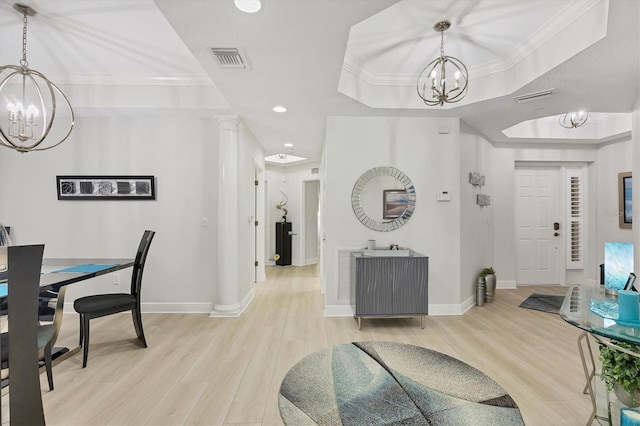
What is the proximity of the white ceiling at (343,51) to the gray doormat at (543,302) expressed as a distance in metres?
2.45

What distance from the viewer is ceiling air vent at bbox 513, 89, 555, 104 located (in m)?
3.03

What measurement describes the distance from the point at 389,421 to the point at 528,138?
15.8ft

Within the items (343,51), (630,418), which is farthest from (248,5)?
(630,418)

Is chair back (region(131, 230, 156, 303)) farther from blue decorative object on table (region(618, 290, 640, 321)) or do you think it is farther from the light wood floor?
blue decorative object on table (region(618, 290, 640, 321))

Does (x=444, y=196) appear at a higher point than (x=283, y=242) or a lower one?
higher

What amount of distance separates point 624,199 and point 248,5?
19.3 feet

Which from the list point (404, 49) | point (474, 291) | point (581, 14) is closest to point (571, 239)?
point (474, 291)

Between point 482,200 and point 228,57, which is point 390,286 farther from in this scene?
point 228,57

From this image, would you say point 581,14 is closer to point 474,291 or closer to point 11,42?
point 474,291

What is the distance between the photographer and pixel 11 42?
2.76 metres

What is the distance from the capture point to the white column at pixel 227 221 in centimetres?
373

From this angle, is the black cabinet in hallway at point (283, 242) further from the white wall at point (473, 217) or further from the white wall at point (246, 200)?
the white wall at point (473, 217)

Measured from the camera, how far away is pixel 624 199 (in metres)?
4.64

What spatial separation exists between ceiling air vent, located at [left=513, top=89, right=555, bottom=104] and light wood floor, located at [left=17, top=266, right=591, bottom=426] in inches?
96.2
